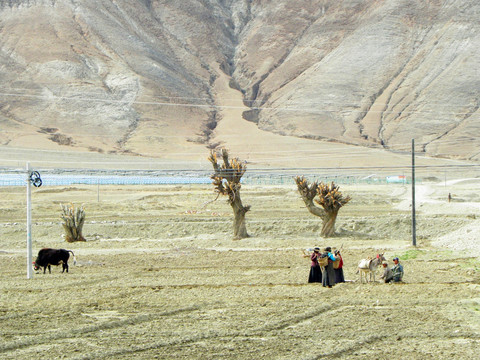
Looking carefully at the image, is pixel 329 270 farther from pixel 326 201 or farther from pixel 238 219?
pixel 238 219

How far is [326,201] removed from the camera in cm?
3023

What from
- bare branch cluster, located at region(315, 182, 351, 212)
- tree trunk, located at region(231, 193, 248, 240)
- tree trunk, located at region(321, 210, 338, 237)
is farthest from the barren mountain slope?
bare branch cluster, located at region(315, 182, 351, 212)

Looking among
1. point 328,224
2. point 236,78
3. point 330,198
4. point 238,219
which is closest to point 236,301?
point 330,198

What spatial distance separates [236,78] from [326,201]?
13685 centimetres

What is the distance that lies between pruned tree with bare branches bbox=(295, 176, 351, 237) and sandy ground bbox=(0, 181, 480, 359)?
70 centimetres

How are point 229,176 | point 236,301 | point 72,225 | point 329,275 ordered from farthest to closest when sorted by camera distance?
point 229,176 → point 72,225 → point 329,275 → point 236,301

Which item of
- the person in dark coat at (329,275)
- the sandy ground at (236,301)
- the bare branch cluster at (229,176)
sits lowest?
the sandy ground at (236,301)

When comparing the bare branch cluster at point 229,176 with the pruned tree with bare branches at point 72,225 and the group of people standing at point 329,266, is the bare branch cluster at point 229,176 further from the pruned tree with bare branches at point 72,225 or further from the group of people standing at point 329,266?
the group of people standing at point 329,266

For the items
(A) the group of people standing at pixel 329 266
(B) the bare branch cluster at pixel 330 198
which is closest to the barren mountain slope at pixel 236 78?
(B) the bare branch cluster at pixel 330 198

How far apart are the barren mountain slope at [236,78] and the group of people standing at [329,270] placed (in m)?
93.7

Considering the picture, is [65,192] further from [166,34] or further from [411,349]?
[166,34]

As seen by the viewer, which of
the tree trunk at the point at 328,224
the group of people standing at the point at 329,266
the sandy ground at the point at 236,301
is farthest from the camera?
the tree trunk at the point at 328,224

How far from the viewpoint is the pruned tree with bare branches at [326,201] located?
30234 mm

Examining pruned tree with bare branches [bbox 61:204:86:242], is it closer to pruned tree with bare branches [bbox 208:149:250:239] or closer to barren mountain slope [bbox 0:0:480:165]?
pruned tree with bare branches [bbox 208:149:250:239]
